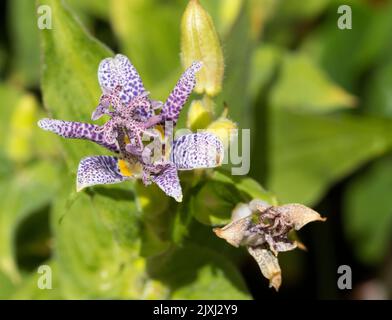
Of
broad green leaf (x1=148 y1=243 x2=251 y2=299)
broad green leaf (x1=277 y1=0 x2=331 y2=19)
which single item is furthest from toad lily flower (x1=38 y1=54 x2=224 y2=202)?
broad green leaf (x1=277 y1=0 x2=331 y2=19)

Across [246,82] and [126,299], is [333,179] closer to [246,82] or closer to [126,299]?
[246,82]

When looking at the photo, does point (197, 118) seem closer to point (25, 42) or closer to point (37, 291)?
point (37, 291)

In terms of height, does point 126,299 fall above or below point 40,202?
below

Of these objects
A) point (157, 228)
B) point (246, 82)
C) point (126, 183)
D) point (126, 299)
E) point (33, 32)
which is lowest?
point (126, 299)

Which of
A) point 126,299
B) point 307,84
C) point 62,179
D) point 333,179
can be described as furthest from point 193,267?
point 307,84

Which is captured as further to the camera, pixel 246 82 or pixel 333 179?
pixel 333 179

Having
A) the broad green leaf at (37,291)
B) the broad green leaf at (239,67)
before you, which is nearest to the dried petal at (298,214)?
the broad green leaf at (239,67)

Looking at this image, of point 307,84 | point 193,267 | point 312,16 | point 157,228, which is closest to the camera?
point 157,228
